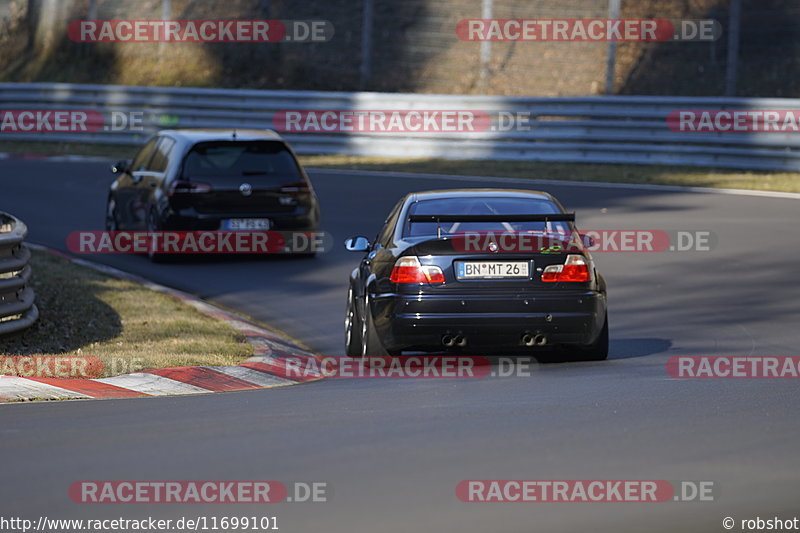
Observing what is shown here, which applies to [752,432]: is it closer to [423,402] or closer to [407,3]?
[423,402]

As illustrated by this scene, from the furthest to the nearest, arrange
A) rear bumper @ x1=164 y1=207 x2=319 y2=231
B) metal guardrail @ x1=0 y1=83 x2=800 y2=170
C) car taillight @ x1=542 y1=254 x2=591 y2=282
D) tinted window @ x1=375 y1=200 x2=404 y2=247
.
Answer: metal guardrail @ x1=0 y1=83 x2=800 y2=170
rear bumper @ x1=164 y1=207 x2=319 y2=231
tinted window @ x1=375 y1=200 x2=404 y2=247
car taillight @ x1=542 y1=254 x2=591 y2=282

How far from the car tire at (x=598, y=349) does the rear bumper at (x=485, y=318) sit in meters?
0.31

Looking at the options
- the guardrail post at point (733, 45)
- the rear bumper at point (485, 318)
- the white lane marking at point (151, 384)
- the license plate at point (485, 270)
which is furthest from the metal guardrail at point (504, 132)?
the white lane marking at point (151, 384)

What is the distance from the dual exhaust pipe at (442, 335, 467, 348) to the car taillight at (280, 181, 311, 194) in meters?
7.65

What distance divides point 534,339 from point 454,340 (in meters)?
0.57

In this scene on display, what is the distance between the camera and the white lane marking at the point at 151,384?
963 cm

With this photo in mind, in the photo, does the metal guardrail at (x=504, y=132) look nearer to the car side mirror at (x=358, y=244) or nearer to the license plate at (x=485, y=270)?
the car side mirror at (x=358, y=244)

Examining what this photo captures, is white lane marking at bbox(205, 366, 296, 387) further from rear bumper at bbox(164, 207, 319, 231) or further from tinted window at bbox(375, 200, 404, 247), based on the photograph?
rear bumper at bbox(164, 207, 319, 231)

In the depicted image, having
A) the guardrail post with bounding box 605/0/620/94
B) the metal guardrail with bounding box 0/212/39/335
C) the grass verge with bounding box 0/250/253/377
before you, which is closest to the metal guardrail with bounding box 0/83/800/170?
the guardrail post with bounding box 605/0/620/94

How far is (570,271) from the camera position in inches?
410

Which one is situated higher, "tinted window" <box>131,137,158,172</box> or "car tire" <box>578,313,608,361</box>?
"tinted window" <box>131,137,158,172</box>

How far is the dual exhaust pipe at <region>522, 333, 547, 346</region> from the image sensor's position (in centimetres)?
1030

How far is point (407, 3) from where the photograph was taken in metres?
32.8

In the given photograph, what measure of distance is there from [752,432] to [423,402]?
6.67 feet
